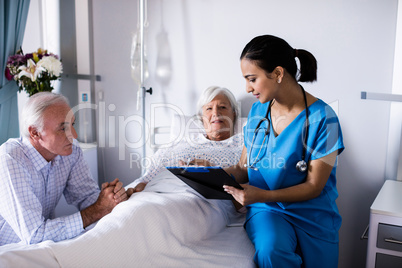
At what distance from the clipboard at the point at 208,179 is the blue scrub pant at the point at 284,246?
0.18 meters

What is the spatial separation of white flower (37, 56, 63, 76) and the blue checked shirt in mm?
959

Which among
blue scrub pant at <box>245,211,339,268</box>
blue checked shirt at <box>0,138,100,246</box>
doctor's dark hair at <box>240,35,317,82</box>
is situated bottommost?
blue scrub pant at <box>245,211,339,268</box>

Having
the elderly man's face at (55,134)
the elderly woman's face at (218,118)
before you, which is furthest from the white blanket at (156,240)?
the elderly woman's face at (218,118)

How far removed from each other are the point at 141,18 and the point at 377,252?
6.30ft

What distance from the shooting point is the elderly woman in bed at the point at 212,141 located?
2078 millimetres

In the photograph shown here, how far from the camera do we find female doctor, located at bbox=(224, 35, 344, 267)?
4.79ft

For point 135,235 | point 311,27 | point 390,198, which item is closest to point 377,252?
point 390,198

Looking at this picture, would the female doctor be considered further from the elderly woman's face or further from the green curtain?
the green curtain

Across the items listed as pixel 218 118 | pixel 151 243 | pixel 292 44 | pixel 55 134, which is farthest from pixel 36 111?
pixel 292 44

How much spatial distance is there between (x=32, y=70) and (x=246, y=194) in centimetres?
179

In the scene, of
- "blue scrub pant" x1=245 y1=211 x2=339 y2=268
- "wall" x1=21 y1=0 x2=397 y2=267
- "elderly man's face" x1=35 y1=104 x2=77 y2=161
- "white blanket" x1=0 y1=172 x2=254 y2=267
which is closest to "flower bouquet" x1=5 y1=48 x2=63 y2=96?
"wall" x1=21 y1=0 x2=397 y2=267

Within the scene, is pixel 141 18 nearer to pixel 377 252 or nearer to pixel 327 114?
pixel 327 114

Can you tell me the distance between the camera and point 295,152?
1.53 m

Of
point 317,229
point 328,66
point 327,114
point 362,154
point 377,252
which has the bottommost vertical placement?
point 377,252
